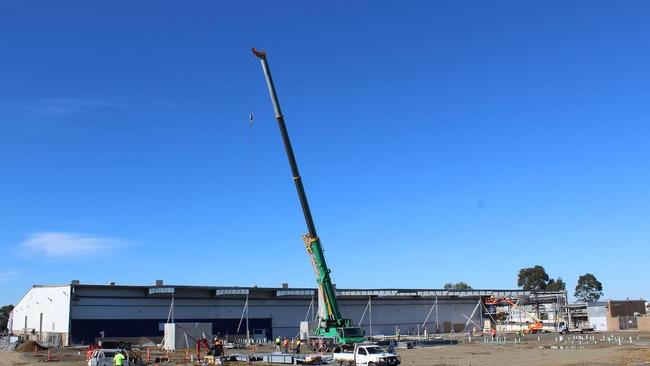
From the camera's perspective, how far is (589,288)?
193000 mm

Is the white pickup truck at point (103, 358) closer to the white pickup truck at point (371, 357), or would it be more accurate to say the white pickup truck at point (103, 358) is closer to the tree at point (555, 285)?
the white pickup truck at point (371, 357)

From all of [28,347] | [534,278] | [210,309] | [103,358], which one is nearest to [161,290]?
[210,309]

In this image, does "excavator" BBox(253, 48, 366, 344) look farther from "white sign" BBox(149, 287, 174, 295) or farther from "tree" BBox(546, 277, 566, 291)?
"tree" BBox(546, 277, 566, 291)

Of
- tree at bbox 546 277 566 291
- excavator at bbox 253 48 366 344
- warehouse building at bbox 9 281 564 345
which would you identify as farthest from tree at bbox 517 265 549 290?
excavator at bbox 253 48 366 344

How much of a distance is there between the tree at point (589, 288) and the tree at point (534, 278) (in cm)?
1568

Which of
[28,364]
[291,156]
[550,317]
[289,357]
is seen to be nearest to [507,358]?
[289,357]

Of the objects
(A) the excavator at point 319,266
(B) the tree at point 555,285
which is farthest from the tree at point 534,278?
(A) the excavator at point 319,266

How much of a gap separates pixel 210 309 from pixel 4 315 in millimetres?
91991

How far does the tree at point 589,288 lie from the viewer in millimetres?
191875

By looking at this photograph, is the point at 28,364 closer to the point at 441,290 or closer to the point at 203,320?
the point at 203,320

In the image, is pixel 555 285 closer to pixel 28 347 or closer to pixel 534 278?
pixel 534 278

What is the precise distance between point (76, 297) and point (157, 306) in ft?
33.3

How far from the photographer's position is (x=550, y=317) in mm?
110000

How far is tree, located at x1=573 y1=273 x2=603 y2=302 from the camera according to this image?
192m
